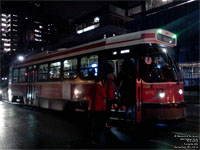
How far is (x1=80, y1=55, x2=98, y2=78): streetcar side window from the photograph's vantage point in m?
8.56

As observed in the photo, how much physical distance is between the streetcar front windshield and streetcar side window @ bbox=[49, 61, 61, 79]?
5419 millimetres

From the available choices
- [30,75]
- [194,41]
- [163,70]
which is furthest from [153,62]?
[194,41]

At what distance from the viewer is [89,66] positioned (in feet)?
29.2

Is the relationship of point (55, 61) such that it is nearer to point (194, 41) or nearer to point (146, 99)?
point (146, 99)

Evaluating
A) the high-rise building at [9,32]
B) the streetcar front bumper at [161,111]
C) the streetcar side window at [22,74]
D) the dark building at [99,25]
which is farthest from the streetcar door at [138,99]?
the high-rise building at [9,32]

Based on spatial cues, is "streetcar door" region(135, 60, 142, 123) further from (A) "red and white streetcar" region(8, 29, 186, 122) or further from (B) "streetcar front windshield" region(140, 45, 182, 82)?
(B) "streetcar front windshield" region(140, 45, 182, 82)

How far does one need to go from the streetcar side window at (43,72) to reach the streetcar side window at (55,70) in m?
0.55

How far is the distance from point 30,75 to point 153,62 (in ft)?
31.9

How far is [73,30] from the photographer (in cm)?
6381

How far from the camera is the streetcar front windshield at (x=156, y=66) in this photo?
6.91 meters

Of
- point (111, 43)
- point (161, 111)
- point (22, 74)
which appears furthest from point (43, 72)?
point (161, 111)

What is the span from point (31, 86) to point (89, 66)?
641cm

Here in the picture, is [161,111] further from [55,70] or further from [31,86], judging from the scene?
[31,86]

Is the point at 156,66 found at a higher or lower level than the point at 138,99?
higher
